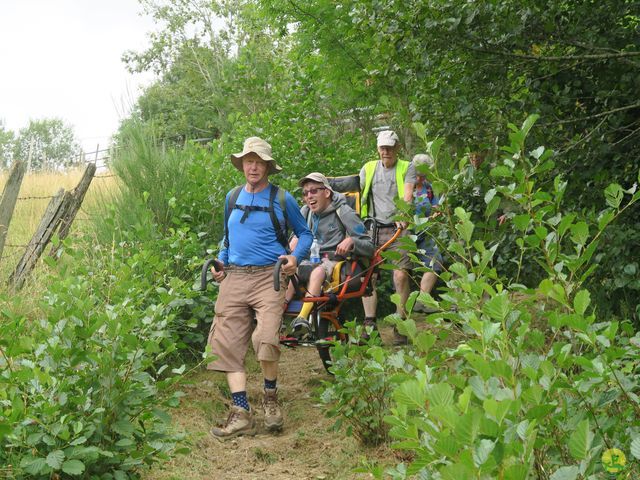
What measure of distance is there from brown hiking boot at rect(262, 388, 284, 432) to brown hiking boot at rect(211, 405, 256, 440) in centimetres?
12

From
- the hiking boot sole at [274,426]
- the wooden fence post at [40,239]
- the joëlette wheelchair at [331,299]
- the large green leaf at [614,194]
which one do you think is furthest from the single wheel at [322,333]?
the large green leaf at [614,194]

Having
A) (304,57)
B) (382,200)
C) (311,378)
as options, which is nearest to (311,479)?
(311,378)

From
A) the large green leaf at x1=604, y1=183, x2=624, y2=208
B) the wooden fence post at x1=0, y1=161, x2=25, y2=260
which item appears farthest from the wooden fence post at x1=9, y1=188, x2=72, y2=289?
the large green leaf at x1=604, y1=183, x2=624, y2=208

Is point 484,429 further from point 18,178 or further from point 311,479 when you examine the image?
point 18,178

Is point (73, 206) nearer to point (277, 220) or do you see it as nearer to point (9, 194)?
point (9, 194)

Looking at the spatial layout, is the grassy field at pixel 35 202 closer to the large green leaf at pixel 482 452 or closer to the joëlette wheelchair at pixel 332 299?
the joëlette wheelchair at pixel 332 299

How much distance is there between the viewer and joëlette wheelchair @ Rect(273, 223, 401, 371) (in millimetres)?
7020

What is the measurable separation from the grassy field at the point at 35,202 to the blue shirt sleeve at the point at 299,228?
3.49m

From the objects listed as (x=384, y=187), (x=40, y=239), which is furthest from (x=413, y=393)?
(x=40, y=239)

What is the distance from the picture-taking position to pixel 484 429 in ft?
6.39

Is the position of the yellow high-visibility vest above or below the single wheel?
above

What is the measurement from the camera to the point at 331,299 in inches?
283

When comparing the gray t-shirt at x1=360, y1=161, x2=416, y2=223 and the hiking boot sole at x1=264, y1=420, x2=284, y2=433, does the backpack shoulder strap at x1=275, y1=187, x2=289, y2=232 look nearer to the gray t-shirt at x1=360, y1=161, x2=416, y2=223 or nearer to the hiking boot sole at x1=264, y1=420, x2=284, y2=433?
the hiking boot sole at x1=264, y1=420, x2=284, y2=433

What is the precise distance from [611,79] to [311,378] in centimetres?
355
